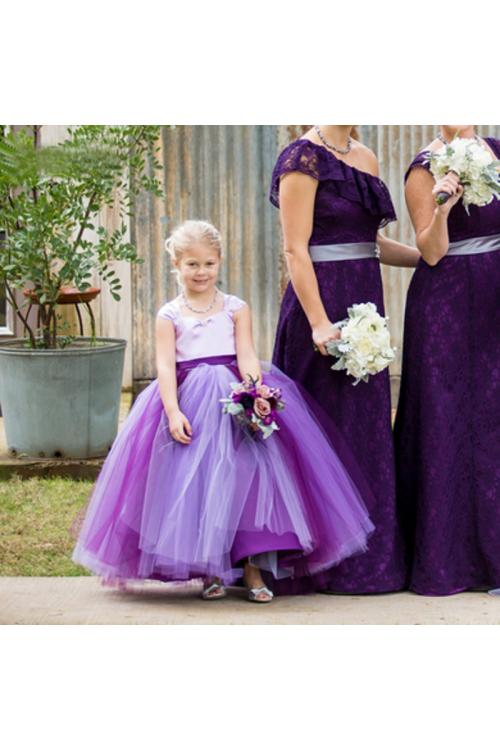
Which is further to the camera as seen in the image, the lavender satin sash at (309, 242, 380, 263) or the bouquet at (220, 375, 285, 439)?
the lavender satin sash at (309, 242, 380, 263)

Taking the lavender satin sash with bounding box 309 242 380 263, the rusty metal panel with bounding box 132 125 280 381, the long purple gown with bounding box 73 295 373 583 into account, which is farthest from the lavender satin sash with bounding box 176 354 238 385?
the rusty metal panel with bounding box 132 125 280 381

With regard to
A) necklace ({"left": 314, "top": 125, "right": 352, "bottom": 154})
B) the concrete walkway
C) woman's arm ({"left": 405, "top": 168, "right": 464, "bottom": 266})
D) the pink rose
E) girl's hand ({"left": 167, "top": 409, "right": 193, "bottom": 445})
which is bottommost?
the concrete walkway

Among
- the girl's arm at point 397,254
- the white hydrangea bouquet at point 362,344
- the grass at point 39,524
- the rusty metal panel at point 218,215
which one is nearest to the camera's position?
the white hydrangea bouquet at point 362,344

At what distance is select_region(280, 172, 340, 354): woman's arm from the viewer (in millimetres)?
Answer: 4039

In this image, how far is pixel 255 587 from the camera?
13.3 ft

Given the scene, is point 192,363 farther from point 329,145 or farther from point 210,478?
point 329,145

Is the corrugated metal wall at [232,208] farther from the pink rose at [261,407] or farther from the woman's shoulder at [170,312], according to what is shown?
the pink rose at [261,407]

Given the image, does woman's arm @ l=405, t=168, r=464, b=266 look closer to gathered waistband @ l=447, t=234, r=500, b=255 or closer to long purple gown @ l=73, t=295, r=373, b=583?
gathered waistband @ l=447, t=234, r=500, b=255

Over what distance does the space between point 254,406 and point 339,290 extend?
60cm

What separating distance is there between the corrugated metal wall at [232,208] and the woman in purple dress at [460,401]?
4351mm

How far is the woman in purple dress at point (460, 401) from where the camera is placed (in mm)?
4184

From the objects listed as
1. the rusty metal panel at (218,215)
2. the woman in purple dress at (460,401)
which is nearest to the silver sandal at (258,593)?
the woman in purple dress at (460,401)

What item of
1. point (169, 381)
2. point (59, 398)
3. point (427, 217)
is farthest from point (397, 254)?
point (59, 398)

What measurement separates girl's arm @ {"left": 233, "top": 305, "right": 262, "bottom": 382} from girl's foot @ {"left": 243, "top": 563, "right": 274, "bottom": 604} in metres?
0.67
